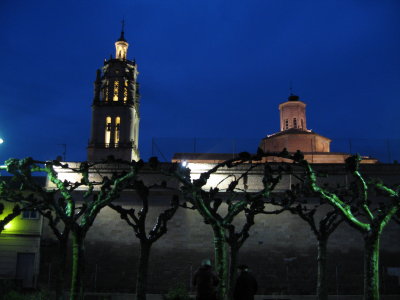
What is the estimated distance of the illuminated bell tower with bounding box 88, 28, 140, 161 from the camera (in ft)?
169

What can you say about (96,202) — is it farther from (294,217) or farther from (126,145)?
(126,145)

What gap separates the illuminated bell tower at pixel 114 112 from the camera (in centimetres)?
5166

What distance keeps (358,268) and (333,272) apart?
5.64 feet

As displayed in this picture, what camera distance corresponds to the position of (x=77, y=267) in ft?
43.1

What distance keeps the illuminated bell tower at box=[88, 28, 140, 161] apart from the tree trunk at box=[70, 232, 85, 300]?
37.8 meters

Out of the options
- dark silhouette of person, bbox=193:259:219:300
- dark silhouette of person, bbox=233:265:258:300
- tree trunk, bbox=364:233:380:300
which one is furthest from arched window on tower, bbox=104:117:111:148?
dark silhouette of person, bbox=193:259:219:300

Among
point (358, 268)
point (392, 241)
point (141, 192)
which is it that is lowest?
point (358, 268)

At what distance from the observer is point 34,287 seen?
28469mm

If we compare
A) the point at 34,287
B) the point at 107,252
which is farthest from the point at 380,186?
the point at 34,287

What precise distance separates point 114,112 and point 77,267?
139 feet

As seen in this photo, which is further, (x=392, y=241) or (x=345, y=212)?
(x=392, y=241)

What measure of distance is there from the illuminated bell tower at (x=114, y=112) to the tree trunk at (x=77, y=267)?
37.8 meters

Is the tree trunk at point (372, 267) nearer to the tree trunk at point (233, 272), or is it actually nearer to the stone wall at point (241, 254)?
the tree trunk at point (233, 272)

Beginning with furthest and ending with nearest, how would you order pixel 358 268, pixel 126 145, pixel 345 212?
pixel 126 145, pixel 358 268, pixel 345 212
